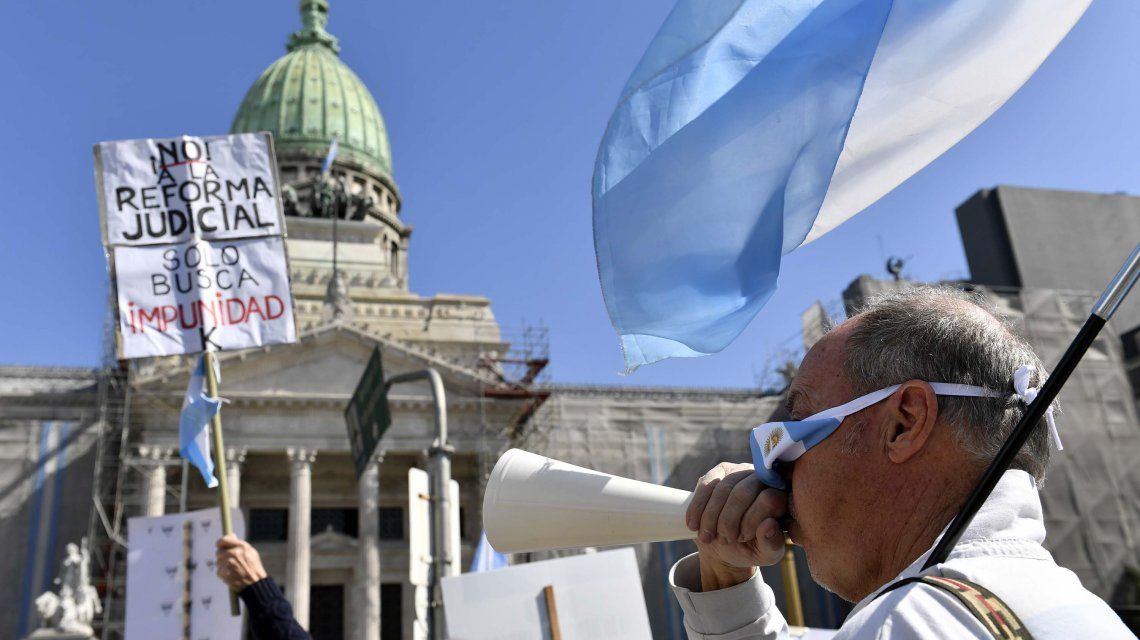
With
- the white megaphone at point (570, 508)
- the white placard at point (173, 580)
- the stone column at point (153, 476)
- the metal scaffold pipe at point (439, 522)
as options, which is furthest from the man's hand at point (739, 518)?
the stone column at point (153, 476)

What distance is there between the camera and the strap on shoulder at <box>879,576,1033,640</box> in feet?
4.12

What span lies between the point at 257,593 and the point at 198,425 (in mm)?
2814

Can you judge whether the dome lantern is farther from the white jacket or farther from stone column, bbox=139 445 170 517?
the white jacket

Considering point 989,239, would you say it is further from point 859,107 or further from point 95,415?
point 859,107

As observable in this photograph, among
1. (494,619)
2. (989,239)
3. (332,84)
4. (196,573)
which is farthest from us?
(332,84)

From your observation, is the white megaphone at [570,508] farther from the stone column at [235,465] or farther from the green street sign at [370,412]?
the stone column at [235,465]

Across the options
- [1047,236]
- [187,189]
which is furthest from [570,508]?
[1047,236]

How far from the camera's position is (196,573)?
760 centimetres

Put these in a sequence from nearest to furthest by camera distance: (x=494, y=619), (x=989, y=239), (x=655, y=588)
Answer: (x=494, y=619), (x=655, y=588), (x=989, y=239)

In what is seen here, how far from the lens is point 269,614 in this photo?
4957 mm

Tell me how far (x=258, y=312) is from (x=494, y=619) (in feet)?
11.2

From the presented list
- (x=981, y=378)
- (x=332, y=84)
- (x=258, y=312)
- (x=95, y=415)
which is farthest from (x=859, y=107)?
(x=332, y=84)

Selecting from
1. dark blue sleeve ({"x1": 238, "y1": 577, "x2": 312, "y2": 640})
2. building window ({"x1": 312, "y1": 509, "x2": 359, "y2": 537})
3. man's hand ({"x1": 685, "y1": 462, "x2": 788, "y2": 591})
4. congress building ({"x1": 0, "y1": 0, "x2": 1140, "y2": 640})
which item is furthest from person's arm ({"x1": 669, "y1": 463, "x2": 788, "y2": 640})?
building window ({"x1": 312, "y1": 509, "x2": 359, "y2": 537})

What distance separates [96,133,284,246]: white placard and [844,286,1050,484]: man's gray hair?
6.61 meters
